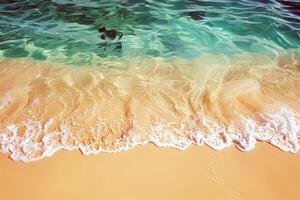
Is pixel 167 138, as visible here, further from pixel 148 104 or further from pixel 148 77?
pixel 148 77

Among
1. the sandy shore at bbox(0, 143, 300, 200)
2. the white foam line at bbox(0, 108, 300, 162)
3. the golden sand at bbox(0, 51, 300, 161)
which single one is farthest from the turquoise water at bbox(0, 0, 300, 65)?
the sandy shore at bbox(0, 143, 300, 200)

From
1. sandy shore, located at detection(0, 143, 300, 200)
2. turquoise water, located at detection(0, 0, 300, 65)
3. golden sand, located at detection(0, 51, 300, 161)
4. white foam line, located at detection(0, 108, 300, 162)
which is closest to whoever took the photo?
sandy shore, located at detection(0, 143, 300, 200)

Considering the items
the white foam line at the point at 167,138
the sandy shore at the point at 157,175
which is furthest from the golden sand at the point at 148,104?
the sandy shore at the point at 157,175

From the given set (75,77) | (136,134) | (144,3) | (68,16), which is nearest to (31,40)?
(68,16)

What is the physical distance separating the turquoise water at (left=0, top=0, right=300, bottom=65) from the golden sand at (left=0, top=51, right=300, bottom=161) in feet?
1.66

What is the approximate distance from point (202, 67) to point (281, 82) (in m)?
1.22

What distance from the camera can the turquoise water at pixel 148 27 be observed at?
572cm

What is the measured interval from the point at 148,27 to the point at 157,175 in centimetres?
421

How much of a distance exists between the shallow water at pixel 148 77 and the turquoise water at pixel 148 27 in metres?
0.02

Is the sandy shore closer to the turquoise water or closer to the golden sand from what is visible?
the golden sand

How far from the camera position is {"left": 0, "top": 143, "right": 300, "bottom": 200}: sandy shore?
9.59 feet

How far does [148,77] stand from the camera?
4.75m

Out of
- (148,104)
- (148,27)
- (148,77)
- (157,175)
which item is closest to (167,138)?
(157,175)

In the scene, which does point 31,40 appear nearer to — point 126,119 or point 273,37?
point 126,119
